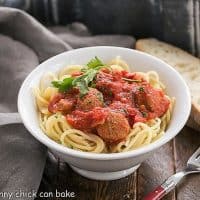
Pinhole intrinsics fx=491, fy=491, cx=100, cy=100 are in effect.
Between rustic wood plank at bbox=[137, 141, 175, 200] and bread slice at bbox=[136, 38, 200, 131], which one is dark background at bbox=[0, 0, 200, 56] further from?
rustic wood plank at bbox=[137, 141, 175, 200]

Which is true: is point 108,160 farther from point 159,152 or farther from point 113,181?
point 159,152

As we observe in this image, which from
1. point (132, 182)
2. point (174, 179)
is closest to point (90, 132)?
point (132, 182)

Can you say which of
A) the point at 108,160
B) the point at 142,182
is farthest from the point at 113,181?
the point at 108,160

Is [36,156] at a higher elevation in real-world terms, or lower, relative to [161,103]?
lower

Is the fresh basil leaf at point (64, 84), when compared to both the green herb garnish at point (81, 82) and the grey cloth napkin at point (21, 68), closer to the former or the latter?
the green herb garnish at point (81, 82)

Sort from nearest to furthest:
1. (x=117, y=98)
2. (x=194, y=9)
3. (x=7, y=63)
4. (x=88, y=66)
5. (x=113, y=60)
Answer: (x=117, y=98) → (x=88, y=66) → (x=113, y=60) → (x=7, y=63) → (x=194, y=9)

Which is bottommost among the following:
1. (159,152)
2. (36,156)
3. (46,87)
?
(159,152)
